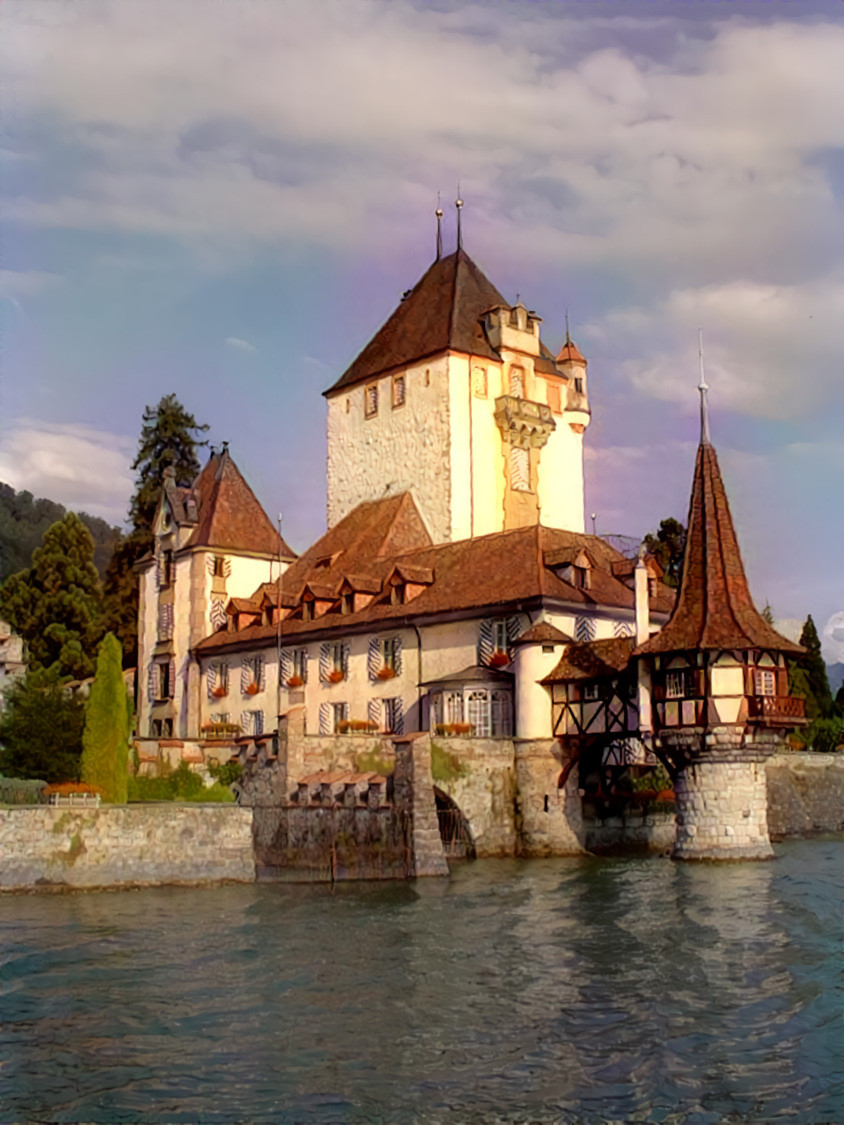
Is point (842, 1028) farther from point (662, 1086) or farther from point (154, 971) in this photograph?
point (154, 971)

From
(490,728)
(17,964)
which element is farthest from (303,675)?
(17,964)

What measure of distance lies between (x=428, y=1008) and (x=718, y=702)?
20.4 m

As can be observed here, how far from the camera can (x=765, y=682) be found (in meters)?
37.2

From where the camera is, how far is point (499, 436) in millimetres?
57031

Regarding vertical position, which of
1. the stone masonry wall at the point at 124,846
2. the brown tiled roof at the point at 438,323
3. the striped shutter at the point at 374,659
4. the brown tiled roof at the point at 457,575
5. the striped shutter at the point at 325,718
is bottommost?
the stone masonry wall at the point at 124,846

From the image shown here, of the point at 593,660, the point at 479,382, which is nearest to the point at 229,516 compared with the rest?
the point at 479,382

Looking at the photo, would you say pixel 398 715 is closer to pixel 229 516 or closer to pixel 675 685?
pixel 675 685

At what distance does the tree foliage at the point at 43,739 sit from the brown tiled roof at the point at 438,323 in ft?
77.5

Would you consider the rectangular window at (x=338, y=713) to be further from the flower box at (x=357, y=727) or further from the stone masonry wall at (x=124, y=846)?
the stone masonry wall at (x=124, y=846)

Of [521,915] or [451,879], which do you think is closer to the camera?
[521,915]

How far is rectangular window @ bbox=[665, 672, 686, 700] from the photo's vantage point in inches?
1465

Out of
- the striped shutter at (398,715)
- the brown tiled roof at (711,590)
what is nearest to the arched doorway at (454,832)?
the striped shutter at (398,715)

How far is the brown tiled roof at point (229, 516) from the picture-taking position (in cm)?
5691

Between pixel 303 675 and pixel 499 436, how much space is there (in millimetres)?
14481
